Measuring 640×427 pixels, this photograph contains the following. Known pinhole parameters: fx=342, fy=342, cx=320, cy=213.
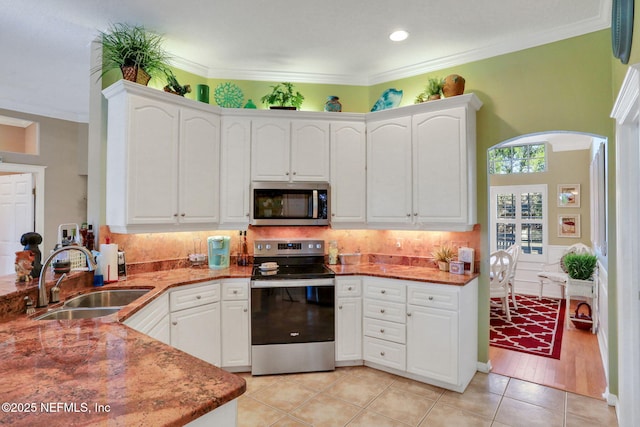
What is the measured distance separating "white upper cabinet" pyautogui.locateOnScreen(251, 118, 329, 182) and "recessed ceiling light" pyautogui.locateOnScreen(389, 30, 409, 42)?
970 millimetres

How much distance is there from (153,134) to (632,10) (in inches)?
132

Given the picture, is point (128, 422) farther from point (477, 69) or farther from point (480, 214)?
point (477, 69)

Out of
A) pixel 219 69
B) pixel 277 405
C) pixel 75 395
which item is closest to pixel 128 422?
pixel 75 395

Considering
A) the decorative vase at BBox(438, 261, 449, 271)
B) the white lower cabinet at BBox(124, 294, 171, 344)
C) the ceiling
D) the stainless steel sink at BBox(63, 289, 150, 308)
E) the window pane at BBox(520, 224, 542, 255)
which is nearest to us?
the white lower cabinet at BBox(124, 294, 171, 344)

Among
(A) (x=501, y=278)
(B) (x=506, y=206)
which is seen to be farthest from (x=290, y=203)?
(B) (x=506, y=206)

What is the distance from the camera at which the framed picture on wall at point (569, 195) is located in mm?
6117

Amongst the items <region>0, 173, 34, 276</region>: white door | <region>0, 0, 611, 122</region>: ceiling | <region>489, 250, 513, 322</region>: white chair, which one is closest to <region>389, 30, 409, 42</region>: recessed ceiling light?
<region>0, 0, 611, 122</region>: ceiling

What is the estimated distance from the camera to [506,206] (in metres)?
6.81

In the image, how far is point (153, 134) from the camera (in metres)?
2.88

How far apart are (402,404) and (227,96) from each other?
3205mm

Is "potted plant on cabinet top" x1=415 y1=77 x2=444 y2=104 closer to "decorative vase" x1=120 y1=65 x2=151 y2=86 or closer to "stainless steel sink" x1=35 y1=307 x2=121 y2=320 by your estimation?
"decorative vase" x1=120 y1=65 x2=151 y2=86

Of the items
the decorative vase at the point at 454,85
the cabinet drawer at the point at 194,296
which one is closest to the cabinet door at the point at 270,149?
the cabinet drawer at the point at 194,296

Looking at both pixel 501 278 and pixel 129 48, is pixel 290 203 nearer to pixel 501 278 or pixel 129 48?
pixel 129 48

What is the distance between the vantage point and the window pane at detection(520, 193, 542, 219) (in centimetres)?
646
